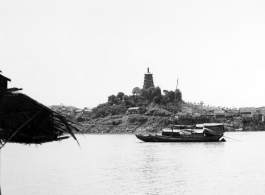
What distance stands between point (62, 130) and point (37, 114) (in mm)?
648

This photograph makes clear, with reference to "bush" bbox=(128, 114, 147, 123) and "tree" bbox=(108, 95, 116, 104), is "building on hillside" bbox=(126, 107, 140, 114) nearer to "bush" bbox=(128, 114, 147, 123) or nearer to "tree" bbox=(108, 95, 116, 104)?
"bush" bbox=(128, 114, 147, 123)

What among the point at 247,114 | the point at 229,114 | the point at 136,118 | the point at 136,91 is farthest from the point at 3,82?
the point at 247,114

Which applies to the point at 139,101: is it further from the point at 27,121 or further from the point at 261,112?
the point at 27,121

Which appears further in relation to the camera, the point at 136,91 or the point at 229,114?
the point at 229,114

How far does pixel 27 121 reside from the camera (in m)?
7.84

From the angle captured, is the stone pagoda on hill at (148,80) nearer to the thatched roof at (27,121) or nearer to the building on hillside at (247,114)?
the building on hillside at (247,114)

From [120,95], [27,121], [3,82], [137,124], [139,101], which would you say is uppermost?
[120,95]

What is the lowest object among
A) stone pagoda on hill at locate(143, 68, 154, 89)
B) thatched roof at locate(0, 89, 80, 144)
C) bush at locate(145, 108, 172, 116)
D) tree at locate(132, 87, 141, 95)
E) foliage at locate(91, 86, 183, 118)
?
thatched roof at locate(0, 89, 80, 144)

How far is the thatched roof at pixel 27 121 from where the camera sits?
7.68 m

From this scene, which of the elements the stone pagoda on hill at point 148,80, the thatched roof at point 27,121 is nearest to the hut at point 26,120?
the thatched roof at point 27,121

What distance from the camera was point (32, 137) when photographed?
8109 mm

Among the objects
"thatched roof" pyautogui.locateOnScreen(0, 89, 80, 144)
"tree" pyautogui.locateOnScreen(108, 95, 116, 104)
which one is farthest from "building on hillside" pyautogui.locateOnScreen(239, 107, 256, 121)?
"thatched roof" pyautogui.locateOnScreen(0, 89, 80, 144)

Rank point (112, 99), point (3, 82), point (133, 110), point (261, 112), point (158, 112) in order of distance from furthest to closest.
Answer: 1. point (261, 112)
2. point (112, 99)
3. point (133, 110)
4. point (158, 112)
5. point (3, 82)

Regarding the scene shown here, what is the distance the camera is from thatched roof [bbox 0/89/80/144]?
25.2ft
